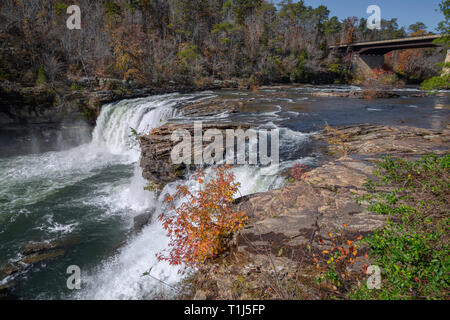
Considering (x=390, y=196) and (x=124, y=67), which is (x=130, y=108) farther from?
(x=390, y=196)

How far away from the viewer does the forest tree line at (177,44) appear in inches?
812

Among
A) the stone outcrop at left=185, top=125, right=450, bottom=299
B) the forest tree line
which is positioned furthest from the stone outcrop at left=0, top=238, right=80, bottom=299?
the forest tree line

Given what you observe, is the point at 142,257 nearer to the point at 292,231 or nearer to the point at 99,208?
the point at 99,208

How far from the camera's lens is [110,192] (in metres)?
10.1

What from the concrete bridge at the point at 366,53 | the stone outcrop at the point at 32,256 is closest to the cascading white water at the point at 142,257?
the stone outcrop at the point at 32,256

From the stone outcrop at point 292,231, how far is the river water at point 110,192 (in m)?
1.20

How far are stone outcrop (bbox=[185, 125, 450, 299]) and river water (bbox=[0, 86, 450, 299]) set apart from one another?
1.20 metres

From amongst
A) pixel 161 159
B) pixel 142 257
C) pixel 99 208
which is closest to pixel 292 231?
pixel 142 257

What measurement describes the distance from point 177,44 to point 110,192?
35192 millimetres

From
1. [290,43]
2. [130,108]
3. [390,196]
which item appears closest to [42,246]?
[390,196]

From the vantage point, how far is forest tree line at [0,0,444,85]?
812 inches

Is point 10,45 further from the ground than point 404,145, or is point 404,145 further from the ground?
point 10,45

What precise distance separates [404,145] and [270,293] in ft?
25.3
